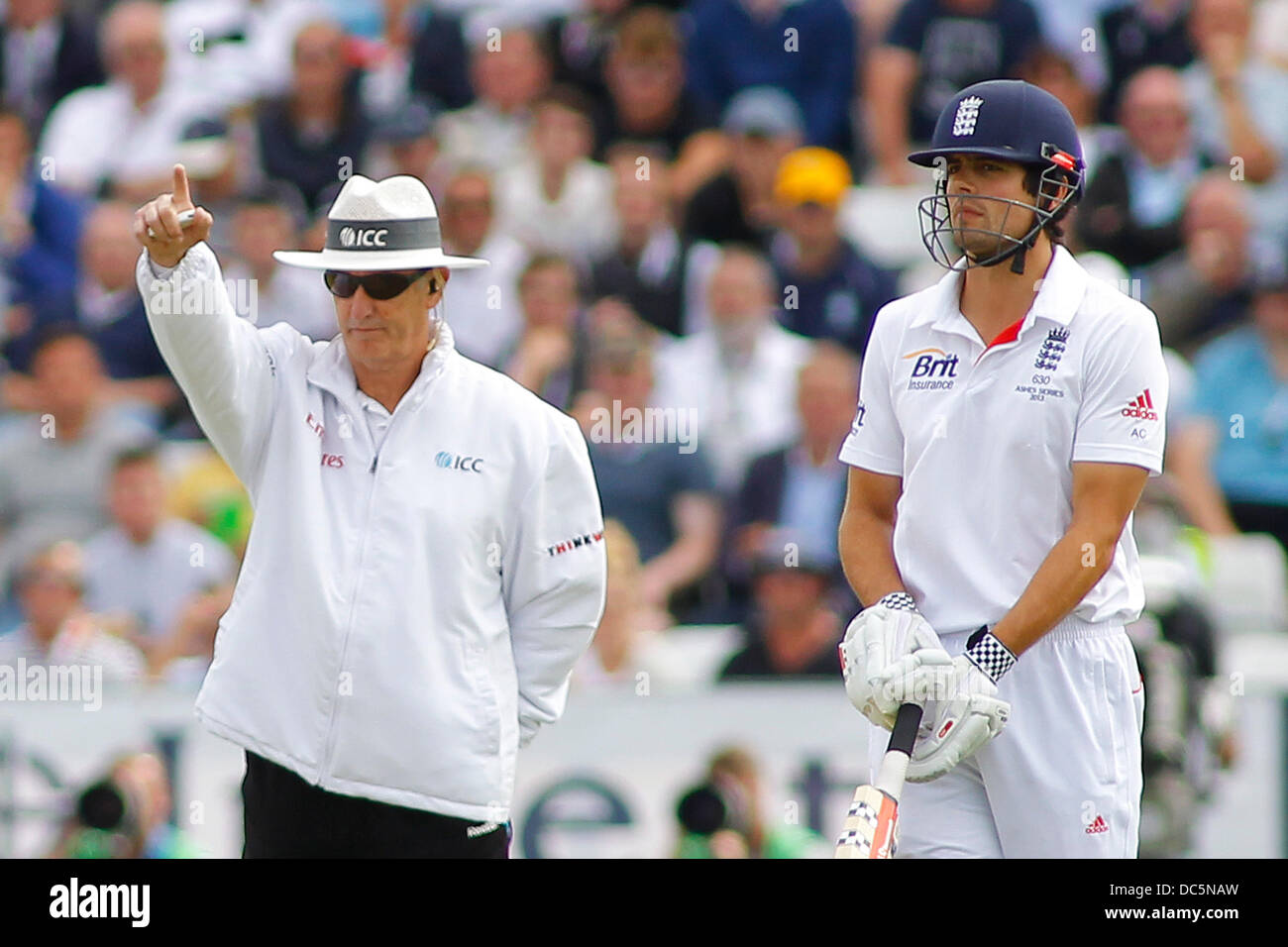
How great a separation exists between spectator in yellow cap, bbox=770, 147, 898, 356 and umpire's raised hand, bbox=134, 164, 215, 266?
5636 millimetres

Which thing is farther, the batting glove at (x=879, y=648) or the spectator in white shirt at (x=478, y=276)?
the spectator in white shirt at (x=478, y=276)

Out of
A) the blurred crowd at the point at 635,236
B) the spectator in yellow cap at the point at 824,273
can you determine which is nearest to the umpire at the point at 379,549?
the blurred crowd at the point at 635,236

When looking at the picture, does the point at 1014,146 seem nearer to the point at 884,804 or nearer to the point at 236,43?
the point at 884,804

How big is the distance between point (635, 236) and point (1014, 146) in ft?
19.3

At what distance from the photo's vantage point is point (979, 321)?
186 inches

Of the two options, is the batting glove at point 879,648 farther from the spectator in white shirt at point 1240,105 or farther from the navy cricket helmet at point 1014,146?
the spectator in white shirt at point 1240,105

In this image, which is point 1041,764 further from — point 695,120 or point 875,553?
point 695,120

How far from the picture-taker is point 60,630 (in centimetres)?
853

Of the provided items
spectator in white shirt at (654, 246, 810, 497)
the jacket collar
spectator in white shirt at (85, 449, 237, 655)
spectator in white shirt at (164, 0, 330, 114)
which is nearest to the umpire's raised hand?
the jacket collar

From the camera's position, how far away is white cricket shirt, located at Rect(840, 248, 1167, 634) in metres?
4.55

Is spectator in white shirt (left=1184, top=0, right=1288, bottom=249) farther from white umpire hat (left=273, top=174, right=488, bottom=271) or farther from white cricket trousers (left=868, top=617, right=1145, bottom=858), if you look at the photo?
white umpire hat (left=273, top=174, right=488, bottom=271)

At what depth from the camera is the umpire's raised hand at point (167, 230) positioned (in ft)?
14.6
